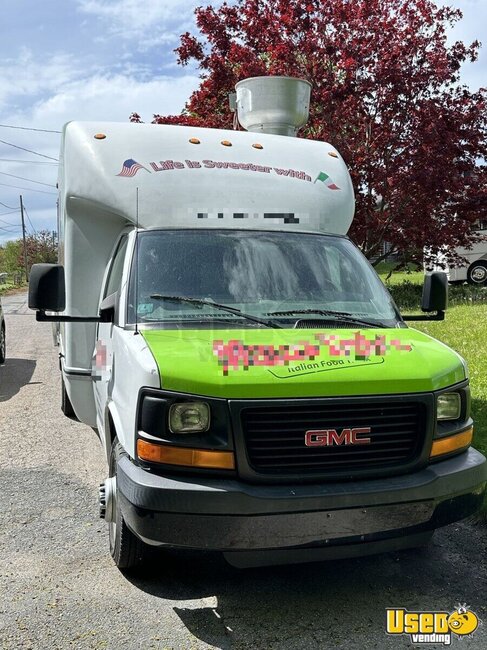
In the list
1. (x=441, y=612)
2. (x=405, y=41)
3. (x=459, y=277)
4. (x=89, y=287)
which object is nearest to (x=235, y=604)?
(x=441, y=612)

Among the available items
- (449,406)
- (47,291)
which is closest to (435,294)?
(449,406)

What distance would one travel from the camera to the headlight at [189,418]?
10.3 ft

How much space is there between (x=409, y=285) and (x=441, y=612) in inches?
634

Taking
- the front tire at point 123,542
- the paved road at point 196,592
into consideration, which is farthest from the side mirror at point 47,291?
the paved road at point 196,592

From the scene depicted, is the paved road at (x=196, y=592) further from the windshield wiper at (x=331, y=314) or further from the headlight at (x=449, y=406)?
the windshield wiper at (x=331, y=314)

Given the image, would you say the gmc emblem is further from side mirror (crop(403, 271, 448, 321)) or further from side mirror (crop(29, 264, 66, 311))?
side mirror (crop(29, 264, 66, 311))

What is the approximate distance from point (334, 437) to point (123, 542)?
54.3 inches

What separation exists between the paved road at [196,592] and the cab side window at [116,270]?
5.42 feet

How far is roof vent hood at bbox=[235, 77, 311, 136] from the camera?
6.88m

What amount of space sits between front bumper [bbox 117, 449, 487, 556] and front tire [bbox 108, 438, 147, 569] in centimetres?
29

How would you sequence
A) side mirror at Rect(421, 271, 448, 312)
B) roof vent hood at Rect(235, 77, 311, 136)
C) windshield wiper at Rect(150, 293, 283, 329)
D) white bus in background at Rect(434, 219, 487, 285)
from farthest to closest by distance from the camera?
white bus in background at Rect(434, 219, 487, 285) → roof vent hood at Rect(235, 77, 311, 136) → side mirror at Rect(421, 271, 448, 312) → windshield wiper at Rect(150, 293, 283, 329)

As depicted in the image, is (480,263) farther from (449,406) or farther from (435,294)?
(449,406)

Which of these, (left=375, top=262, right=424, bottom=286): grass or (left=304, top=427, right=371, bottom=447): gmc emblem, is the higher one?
(left=304, top=427, right=371, bottom=447): gmc emblem

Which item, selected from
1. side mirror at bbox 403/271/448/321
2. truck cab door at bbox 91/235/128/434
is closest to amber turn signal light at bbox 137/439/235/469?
truck cab door at bbox 91/235/128/434
